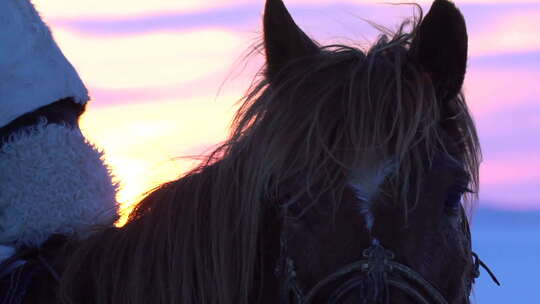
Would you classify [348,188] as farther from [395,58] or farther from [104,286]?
[104,286]

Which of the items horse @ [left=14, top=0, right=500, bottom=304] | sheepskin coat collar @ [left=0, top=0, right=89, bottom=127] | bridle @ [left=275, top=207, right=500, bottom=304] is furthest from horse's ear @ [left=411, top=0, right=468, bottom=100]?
sheepskin coat collar @ [left=0, top=0, right=89, bottom=127]

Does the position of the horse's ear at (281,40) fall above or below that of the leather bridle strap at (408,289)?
above

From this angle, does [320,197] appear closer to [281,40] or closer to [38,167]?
[281,40]

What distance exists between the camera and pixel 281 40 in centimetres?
345

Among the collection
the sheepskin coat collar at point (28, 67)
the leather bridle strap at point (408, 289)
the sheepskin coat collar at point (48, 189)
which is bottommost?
the leather bridle strap at point (408, 289)

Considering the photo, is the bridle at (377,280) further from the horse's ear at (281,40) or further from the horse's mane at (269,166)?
the horse's ear at (281,40)

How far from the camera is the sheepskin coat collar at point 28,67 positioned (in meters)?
4.23

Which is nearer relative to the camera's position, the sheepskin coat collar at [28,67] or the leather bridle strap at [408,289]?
the leather bridle strap at [408,289]

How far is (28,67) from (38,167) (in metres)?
0.66

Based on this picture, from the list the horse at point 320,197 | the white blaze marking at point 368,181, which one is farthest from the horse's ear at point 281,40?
the white blaze marking at point 368,181

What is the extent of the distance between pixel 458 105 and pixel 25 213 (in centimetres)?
214

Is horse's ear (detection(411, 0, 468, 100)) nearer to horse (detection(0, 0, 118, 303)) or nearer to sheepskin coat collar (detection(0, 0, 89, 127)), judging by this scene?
horse (detection(0, 0, 118, 303))

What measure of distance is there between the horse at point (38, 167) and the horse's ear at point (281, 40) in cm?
113

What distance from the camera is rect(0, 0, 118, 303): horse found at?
155 inches
